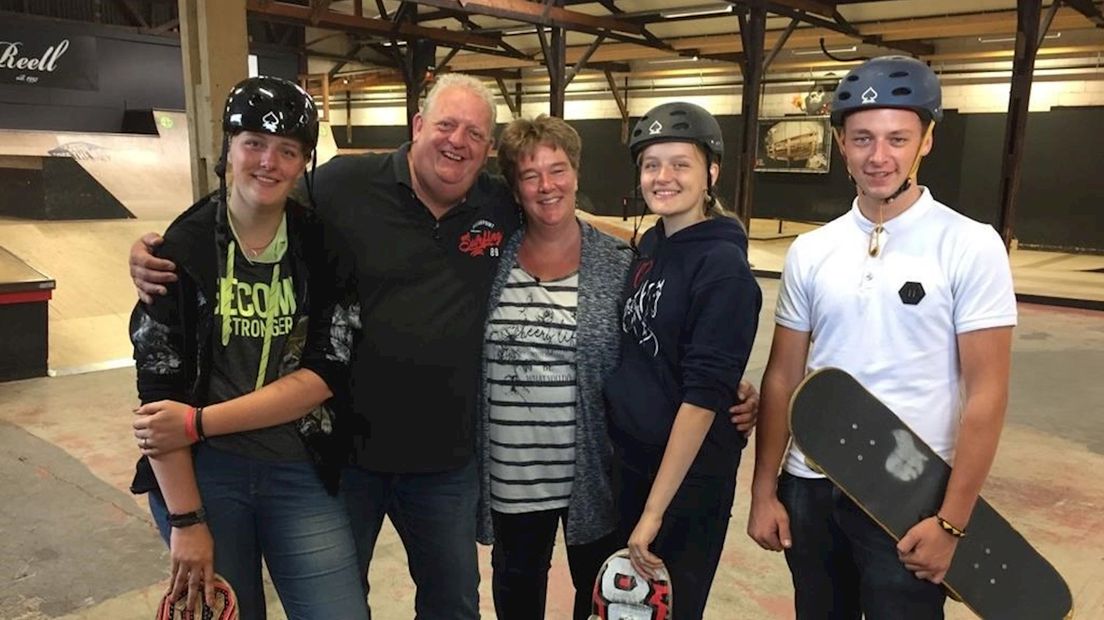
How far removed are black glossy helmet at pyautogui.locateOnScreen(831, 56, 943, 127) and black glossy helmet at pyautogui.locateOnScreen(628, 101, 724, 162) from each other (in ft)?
0.76

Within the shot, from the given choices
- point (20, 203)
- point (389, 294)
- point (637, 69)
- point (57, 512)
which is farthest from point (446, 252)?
point (637, 69)

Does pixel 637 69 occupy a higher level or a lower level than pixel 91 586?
higher

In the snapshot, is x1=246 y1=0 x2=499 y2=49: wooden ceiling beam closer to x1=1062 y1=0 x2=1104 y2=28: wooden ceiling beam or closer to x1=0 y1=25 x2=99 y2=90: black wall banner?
x1=0 y1=25 x2=99 y2=90: black wall banner

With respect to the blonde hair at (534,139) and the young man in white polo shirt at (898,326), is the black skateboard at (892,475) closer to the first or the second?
the young man in white polo shirt at (898,326)

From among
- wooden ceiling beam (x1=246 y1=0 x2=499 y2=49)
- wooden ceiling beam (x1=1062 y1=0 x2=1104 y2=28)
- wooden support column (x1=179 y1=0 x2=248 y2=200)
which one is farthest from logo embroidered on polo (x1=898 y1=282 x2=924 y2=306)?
wooden ceiling beam (x1=1062 y1=0 x2=1104 y2=28)

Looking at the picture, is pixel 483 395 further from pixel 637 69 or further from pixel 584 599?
pixel 637 69

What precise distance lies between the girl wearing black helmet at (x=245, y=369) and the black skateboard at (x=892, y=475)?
2.92 ft

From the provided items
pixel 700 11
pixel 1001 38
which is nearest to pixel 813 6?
pixel 700 11

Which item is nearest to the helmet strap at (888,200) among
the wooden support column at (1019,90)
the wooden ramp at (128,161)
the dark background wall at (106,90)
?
the wooden support column at (1019,90)

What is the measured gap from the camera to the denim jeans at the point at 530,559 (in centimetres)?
175

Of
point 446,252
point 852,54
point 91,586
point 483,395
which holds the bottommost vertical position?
point 91,586

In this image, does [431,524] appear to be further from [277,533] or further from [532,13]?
[532,13]

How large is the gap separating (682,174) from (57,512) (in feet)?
9.34

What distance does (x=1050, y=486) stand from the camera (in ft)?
11.4
